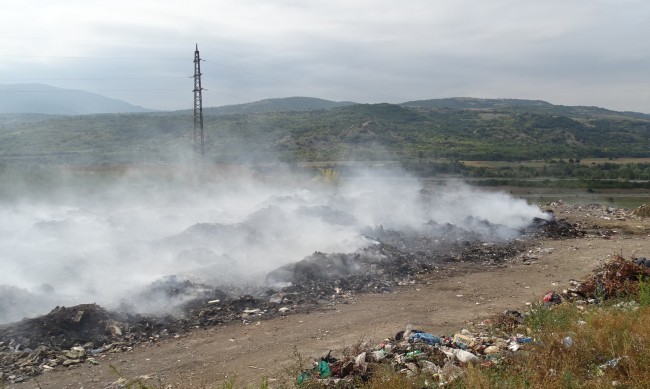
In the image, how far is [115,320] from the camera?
7.99 metres

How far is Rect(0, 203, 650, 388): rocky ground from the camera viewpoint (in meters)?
6.57

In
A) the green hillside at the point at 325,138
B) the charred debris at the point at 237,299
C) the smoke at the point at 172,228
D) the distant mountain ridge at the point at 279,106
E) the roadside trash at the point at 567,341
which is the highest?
the distant mountain ridge at the point at 279,106

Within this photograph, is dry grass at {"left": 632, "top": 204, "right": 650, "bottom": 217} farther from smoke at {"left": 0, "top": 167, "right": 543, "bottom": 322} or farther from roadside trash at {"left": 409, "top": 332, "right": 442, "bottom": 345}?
roadside trash at {"left": 409, "top": 332, "right": 442, "bottom": 345}

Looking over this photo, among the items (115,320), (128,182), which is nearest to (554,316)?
(115,320)

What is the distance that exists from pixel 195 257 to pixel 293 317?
3887mm

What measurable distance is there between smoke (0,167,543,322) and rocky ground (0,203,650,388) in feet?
3.34

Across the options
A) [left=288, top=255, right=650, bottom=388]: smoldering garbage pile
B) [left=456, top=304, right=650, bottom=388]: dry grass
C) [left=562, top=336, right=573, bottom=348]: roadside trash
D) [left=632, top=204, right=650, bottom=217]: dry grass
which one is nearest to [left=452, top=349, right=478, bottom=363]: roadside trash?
[left=288, top=255, right=650, bottom=388]: smoldering garbage pile

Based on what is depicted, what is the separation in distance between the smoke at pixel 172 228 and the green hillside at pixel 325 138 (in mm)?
10757

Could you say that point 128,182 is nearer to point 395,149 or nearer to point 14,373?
point 14,373

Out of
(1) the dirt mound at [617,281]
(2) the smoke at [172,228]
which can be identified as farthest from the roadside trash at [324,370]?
(1) the dirt mound at [617,281]

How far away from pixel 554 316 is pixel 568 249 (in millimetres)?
9034

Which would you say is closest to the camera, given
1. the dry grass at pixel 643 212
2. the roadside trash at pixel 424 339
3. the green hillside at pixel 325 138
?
the roadside trash at pixel 424 339

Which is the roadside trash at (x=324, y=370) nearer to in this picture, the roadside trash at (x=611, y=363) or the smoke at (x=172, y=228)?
the roadside trash at (x=611, y=363)

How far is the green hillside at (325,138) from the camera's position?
1619 inches
